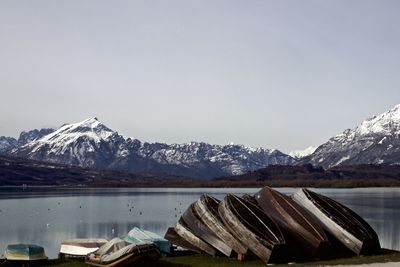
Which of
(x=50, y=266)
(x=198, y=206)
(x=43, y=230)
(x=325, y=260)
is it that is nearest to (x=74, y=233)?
(x=43, y=230)

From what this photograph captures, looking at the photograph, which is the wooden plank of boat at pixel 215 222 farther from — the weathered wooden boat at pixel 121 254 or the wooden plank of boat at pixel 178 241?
the weathered wooden boat at pixel 121 254

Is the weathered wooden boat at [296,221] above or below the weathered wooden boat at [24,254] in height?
above

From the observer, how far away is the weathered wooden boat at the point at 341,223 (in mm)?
38531

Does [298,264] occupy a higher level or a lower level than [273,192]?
A: lower

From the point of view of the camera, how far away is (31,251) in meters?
37.0

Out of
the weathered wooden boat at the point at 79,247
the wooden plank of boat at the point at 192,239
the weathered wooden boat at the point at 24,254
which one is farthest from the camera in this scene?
the weathered wooden boat at the point at 79,247

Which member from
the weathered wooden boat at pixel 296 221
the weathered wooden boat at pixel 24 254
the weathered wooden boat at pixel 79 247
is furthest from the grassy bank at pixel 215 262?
the weathered wooden boat at pixel 79 247

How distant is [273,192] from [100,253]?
1546 centimetres

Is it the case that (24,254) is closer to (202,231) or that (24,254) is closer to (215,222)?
(202,231)

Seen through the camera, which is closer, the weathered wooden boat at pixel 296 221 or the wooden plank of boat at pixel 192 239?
the weathered wooden boat at pixel 296 221

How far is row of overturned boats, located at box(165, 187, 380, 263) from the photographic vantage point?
36.4 m

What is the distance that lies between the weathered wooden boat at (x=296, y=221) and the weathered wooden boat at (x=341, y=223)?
820 millimetres

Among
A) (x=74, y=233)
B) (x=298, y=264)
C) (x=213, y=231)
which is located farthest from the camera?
(x=74, y=233)

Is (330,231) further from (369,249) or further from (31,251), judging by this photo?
(31,251)
